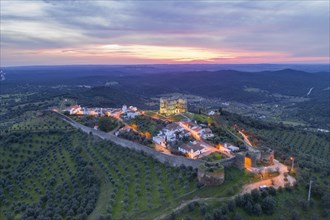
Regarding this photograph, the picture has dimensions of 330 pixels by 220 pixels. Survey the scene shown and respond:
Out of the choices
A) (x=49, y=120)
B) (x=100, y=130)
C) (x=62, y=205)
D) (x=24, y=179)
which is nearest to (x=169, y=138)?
(x=100, y=130)

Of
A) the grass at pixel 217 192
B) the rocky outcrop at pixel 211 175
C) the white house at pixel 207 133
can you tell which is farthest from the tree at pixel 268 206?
the white house at pixel 207 133

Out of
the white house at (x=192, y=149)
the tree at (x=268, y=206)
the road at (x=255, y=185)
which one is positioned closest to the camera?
the road at (x=255, y=185)

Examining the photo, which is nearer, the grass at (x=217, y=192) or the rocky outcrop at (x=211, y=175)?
the grass at (x=217, y=192)

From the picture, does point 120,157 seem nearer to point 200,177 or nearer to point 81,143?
point 81,143

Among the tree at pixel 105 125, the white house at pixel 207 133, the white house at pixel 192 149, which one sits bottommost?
the white house at pixel 192 149

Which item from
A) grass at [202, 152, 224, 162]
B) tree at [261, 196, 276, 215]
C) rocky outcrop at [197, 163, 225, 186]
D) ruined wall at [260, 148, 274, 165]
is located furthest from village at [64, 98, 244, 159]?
tree at [261, 196, 276, 215]

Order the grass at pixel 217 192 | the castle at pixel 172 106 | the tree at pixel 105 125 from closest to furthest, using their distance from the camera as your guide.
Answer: the grass at pixel 217 192 → the tree at pixel 105 125 → the castle at pixel 172 106

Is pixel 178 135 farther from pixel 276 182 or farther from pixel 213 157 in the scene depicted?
pixel 276 182

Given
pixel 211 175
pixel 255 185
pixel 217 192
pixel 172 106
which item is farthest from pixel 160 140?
pixel 172 106

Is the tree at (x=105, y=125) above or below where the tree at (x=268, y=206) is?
above

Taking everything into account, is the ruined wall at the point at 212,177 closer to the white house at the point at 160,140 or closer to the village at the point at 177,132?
the village at the point at 177,132
